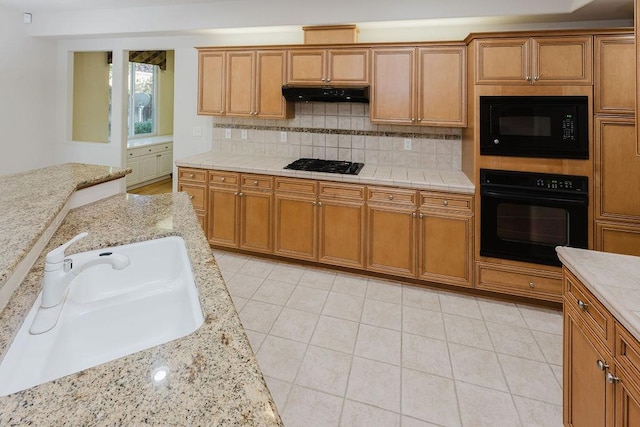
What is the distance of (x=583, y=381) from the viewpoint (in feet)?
4.27

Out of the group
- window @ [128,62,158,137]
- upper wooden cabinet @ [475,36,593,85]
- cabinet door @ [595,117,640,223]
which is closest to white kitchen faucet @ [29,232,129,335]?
upper wooden cabinet @ [475,36,593,85]

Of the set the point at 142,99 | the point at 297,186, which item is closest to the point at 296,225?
the point at 297,186

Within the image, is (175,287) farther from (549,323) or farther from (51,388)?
(549,323)

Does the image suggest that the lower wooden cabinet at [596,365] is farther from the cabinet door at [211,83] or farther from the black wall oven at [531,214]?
the cabinet door at [211,83]

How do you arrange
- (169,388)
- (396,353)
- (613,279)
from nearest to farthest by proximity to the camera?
1. (169,388)
2. (613,279)
3. (396,353)

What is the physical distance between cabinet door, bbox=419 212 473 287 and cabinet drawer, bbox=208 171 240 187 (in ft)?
6.13

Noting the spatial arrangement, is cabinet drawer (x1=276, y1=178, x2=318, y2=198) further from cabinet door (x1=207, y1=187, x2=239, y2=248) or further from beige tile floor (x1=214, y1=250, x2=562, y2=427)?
beige tile floor (x1=214, y1=250, x2=562, y2=427)

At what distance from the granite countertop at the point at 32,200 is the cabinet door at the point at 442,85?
2.50 m

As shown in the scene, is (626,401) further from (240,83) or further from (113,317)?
(240,83)

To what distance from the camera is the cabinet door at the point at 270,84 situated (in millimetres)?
3512

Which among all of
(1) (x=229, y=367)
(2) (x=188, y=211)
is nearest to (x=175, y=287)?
(2) (x=188, y=211)

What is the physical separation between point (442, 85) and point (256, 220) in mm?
2164

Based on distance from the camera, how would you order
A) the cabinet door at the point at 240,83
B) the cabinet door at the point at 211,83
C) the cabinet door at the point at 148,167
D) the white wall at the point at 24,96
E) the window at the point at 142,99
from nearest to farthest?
the cabinet door at the point at 240,83 → the cabinet door at the point at 211,83 → the white wall at the point at 24,96 → the cabinet door at the point at 148,167 → the window at the point at 142,99

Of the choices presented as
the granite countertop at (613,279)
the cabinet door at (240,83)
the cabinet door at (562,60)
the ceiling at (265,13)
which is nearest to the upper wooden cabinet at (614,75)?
the cabinet door at (562,60)
